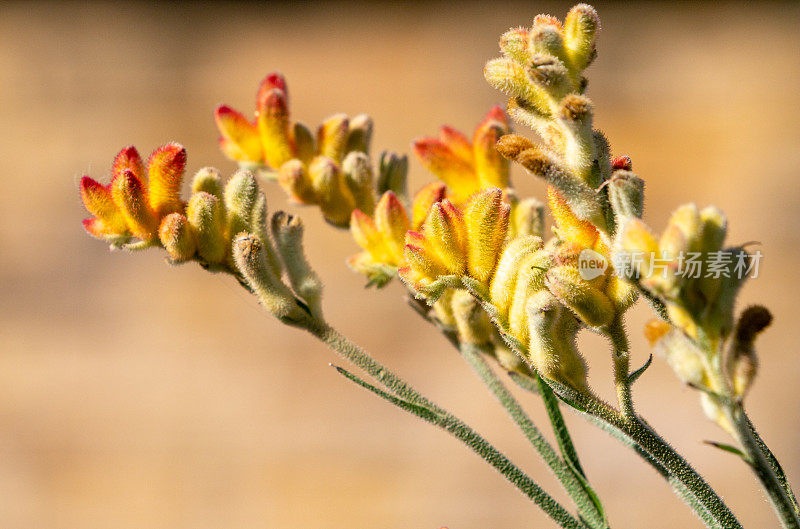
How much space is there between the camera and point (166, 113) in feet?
8.87

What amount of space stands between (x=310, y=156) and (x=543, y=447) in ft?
0.91

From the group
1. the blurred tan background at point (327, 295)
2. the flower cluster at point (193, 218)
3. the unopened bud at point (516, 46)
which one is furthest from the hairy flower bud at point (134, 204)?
the blurred tan background at point (327, 295)

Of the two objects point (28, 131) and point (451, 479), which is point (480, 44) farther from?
point (28, 131)

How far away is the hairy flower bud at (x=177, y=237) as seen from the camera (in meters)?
0.47

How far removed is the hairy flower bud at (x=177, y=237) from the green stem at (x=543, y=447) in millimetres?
184

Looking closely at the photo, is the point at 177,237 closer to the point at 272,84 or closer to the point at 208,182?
the point at 208,182

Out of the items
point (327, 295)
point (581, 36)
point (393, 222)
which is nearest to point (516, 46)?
point (581, 36)

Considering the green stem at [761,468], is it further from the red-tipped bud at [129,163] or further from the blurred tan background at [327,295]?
the blurred tan background at [327,295]

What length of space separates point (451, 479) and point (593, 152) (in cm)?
230

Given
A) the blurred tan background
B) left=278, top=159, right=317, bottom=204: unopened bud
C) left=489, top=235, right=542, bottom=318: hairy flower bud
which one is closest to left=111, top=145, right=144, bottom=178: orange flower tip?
left=278, top=159, right=317, bottom=204: unopened bud

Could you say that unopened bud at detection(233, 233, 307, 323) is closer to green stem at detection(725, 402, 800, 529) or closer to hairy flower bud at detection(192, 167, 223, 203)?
hairy flower bud at detection(192, 167, 223, 203)

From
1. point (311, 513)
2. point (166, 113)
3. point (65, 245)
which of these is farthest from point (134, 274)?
point (311, 513)

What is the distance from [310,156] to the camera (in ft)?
2.05

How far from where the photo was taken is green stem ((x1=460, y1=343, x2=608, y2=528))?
0.46m
